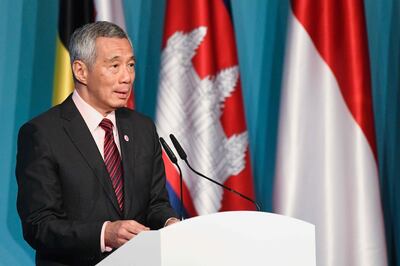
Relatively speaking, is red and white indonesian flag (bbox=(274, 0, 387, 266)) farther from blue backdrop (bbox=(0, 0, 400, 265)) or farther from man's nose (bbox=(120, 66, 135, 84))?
man's nose (bbox=(120, 66, 135, 84))

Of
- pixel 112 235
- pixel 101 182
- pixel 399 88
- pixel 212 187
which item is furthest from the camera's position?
pixel 399 88

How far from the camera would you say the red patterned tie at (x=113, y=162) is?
2688 mm

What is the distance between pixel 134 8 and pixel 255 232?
2320 millimetres

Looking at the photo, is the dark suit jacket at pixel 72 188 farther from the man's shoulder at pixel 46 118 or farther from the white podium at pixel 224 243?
the white podium at pixel 224 243

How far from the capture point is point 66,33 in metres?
3.87

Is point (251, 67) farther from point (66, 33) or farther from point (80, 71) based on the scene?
point (80, 71)

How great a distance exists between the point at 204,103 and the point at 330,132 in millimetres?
600

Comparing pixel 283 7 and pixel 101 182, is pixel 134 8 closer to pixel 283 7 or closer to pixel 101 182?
pixel 283 7

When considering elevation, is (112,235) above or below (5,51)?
below

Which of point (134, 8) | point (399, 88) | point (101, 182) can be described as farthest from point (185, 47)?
point (101, 182)

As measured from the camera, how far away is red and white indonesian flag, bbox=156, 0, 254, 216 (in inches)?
154

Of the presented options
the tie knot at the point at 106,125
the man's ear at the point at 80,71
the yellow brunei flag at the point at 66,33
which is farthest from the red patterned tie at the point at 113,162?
the yellow brunei flag at the point at 66,33

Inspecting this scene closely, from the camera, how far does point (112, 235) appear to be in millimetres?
2375

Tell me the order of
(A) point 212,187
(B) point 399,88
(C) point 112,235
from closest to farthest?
1. (C) point 112,235
2. (A) point 212,187
3. (B) point 399,88
